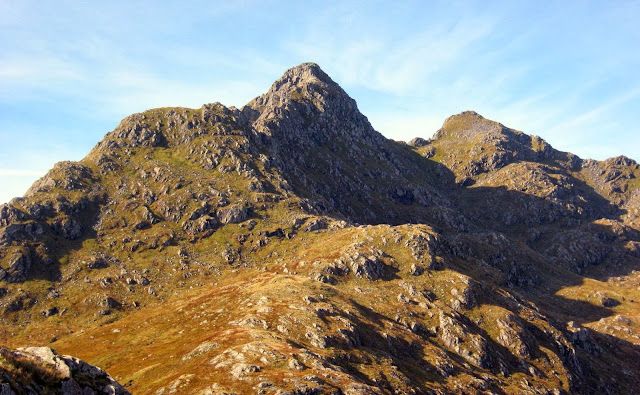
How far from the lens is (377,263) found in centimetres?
17488

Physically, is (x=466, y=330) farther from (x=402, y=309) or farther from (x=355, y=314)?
(x=355, y=314)

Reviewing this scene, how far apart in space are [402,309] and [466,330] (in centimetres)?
2206

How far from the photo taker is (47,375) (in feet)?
79.5

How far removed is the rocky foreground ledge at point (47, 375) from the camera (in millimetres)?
22328

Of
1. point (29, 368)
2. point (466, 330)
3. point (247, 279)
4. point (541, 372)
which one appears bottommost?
point (541, 372)

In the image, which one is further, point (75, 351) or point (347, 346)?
point (75, 351)

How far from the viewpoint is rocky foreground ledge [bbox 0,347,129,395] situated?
22328 mm

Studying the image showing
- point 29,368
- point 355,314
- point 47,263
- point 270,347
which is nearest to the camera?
point 29,368

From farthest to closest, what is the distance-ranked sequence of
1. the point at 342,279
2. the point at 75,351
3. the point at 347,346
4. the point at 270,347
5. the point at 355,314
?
the point at 342,279 < the point at 355,314 < the point at 75,351 < the point at 347,346 < the point at 270,347

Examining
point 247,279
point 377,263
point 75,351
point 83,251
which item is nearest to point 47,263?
point 83,251

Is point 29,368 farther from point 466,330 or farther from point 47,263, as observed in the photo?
point 47,263

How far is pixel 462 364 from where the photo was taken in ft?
425

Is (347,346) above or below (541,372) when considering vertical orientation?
above

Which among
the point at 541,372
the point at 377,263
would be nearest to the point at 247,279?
the point at 377,263
